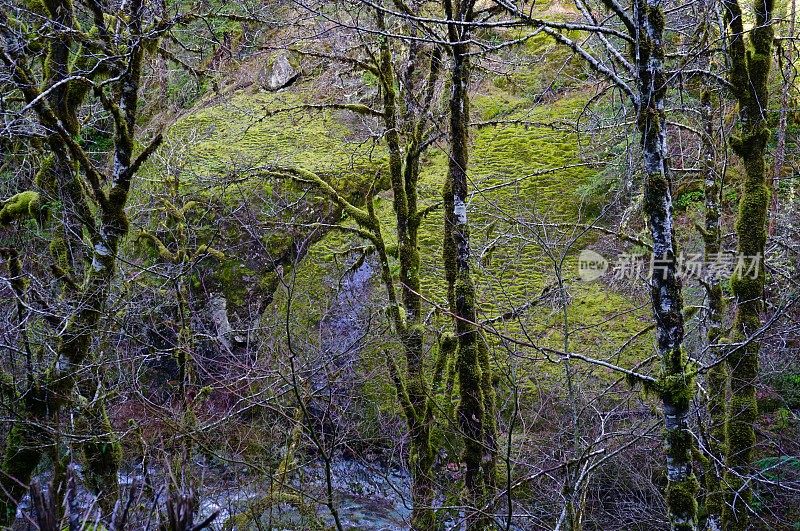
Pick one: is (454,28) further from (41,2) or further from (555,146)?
(555,146)

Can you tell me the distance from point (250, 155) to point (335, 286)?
176 inches

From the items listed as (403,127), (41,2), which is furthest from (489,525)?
(41,2)

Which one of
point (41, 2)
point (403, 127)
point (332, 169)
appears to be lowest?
point (332, 169)

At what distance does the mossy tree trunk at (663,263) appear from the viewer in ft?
10.5

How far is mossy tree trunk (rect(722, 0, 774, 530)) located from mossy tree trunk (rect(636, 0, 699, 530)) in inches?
64.6

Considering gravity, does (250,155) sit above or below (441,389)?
above

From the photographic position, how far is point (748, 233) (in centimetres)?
490

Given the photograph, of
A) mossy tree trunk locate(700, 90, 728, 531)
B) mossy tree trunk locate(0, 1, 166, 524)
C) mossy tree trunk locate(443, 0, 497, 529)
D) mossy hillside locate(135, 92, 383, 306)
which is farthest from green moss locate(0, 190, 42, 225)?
mossy tree trunk locate(700, 90, 728, 531)

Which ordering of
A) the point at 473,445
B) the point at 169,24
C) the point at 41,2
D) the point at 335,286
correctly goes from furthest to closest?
the point at 335,286 < the point at 473,445 < the point at 41,2 < the point at 169,24

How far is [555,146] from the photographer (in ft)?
39.5

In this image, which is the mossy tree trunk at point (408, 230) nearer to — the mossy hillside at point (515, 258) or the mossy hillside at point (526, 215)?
the mossy hillside at point (515, 258)

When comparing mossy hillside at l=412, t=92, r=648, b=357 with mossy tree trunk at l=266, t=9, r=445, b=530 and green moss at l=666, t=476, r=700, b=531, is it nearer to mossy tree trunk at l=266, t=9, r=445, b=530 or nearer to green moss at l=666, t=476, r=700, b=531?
mossy tree trunk at l=266, t=9, r=445, b=530

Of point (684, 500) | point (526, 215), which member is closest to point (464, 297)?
point (526, 215)

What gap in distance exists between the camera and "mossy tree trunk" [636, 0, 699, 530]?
319 centimetres
